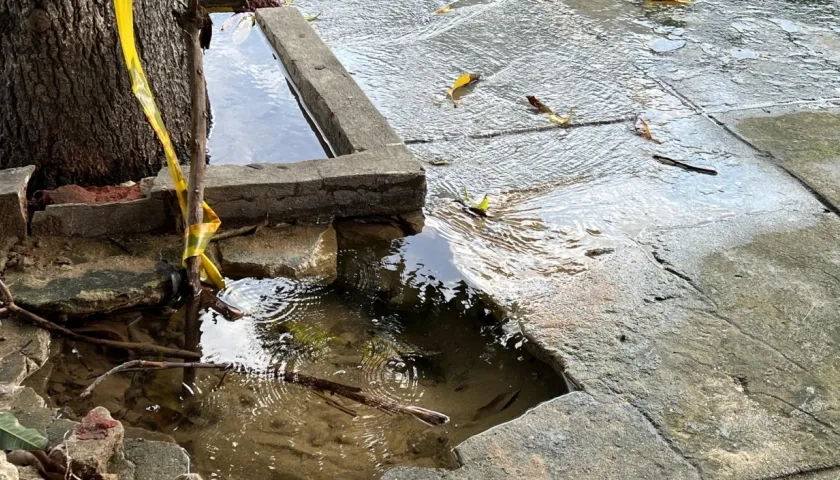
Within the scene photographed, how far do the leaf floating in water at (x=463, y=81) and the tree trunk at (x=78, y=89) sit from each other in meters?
1.44

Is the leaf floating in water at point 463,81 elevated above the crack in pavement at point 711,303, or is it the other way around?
the leaf floating in water at point 463,81

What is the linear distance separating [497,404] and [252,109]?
223 cm

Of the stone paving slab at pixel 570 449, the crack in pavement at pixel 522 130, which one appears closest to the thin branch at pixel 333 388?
the stone paving slab at pixel 570 449

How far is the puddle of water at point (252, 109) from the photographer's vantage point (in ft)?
12.3

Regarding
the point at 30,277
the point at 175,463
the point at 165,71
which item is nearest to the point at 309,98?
the point at 165,71

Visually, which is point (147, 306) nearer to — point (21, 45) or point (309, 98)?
point (21, 45)

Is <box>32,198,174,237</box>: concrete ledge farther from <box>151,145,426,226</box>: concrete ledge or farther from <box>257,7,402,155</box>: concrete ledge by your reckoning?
<box>257,7,402,155</box>: concrete ledge

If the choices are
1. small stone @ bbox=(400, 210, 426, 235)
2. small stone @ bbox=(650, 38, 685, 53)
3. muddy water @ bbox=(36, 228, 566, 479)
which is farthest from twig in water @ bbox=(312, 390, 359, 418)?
small stone @ bbox=(650, 38, 685, 53)

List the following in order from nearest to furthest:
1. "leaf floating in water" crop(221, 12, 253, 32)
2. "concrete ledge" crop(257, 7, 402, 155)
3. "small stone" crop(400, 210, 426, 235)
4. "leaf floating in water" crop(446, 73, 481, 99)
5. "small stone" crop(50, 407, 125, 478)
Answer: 1. "small stone" crop(50, 407, 125, 478)
2. "small stone" crop(400, 210, 426, 235)
3. "concrete ledge" crop(257, 7, 402, 155)
4. "leaf floating in water" crop(446, 73, 481, 99)
5. "leaf floating in water" crop(221, 12, 253, 32)

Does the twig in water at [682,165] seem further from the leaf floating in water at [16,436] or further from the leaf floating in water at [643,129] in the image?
the leaf floating in water at [16,436]

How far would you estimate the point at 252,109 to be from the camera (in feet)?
13.5

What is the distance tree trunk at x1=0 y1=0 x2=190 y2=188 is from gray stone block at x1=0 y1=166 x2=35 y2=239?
286mm

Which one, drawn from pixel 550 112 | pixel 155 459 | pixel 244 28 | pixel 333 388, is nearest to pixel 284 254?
pixel 333 388

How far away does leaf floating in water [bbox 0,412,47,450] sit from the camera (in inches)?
79.5
